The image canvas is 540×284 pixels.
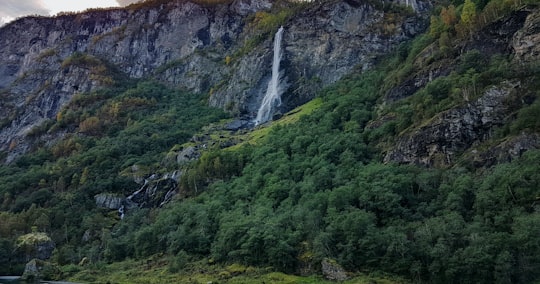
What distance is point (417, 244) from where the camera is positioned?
61531 mm

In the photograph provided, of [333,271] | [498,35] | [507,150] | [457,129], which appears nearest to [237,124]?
[498,35]

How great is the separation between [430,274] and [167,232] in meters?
55.9

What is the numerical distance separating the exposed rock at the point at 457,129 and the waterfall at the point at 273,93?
88.3 metres

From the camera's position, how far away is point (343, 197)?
7806 cm

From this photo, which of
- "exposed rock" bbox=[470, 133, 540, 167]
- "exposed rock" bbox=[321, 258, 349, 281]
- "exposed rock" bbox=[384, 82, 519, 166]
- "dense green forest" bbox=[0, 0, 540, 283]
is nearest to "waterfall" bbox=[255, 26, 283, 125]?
"dense green forest" bbox=[0, 0, 540, 283]

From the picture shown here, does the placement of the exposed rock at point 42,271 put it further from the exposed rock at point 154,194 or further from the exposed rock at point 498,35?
the exposed rock at point 498,35

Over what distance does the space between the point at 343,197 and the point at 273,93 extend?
344 ft

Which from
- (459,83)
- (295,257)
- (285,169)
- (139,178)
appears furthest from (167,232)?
(459,83)

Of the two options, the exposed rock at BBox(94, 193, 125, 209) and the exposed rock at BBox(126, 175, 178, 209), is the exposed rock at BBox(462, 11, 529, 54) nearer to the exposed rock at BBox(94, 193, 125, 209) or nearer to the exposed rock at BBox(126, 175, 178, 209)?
the exposed rock at BBox(126, 175, 178, 209)

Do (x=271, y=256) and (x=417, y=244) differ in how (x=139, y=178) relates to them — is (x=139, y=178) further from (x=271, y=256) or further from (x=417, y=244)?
(x=417, y=244)

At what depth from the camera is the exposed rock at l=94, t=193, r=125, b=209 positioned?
128413mm

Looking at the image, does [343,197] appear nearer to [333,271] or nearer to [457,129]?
[333,271]

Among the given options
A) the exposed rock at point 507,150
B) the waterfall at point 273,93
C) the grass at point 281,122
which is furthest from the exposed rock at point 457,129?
the waterfall at point 273,93

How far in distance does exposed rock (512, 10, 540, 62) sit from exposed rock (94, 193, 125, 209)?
102 metres
